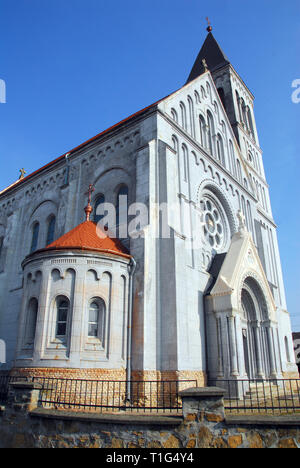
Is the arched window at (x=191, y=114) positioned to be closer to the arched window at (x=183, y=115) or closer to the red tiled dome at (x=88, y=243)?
the arched window at (x=183, y=115)

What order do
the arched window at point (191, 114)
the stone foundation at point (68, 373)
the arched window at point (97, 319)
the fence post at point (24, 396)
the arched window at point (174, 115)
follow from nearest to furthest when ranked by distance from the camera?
the fence post at point (24, 396)
the stone foundation at point (68, 373)
the arched window at point (97, 319)
the arched window at point (174, 115)
the arched window at point (191, 114)

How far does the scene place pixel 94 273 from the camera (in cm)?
1422

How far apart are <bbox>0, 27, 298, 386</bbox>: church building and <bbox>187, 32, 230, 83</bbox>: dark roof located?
1100 centimetres

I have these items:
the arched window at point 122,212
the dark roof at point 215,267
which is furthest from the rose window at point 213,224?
the arched window at point 122,212

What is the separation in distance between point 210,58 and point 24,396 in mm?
37089

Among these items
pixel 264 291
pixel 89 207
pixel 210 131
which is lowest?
pixel 264 291

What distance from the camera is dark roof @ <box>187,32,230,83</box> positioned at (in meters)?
34.9

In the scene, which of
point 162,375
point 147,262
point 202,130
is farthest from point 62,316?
point 202,130

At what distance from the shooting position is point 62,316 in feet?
44.7

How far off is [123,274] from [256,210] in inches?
656

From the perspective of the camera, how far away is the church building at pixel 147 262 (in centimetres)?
1370

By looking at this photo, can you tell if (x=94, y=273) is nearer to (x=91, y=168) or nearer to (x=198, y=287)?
(x=198, y=287)

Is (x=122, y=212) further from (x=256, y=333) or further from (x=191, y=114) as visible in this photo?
(x=256, y=333)
